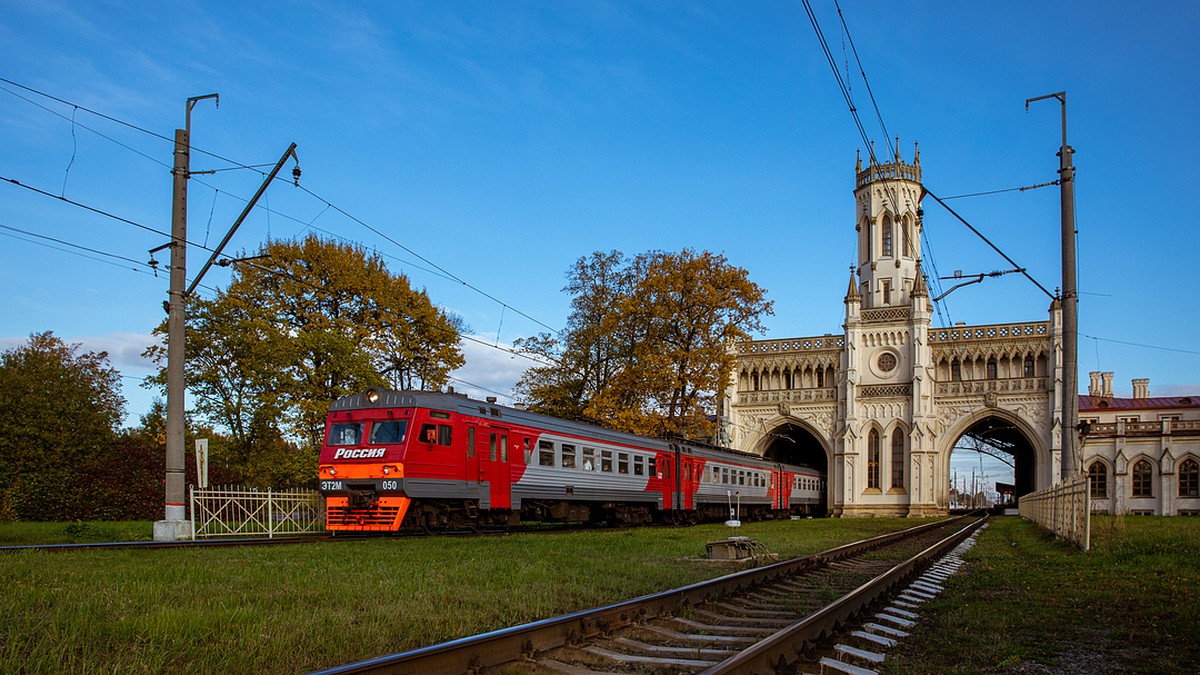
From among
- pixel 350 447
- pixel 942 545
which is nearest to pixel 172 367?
pixel 350 447

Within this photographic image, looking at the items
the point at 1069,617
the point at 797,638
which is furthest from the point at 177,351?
the point at 1069,617

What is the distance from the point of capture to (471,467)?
1906cm

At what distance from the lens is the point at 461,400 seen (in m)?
19.1

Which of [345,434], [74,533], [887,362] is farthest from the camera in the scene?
[887,362]

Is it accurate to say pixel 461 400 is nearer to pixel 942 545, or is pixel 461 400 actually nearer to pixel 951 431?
pixel 942 545

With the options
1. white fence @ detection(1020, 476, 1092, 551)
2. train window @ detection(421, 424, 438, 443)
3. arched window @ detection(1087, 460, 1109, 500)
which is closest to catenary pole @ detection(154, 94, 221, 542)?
train window @ detection(421, 424, 438, 443)

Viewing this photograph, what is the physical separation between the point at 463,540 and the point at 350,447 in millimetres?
3265

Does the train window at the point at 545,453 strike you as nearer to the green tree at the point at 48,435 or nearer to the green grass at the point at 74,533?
the green grass at the point at 74,533

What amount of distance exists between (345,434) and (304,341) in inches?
549

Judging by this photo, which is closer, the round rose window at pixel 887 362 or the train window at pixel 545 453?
the train window at pixel 545 453

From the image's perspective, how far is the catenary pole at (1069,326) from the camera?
16094 mm

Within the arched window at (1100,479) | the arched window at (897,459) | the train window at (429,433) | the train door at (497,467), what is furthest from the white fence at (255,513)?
the arched window at (1100,479)

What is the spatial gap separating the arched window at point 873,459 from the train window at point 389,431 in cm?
4114

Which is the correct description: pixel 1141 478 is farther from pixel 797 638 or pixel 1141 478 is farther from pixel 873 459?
pixel 797 638
